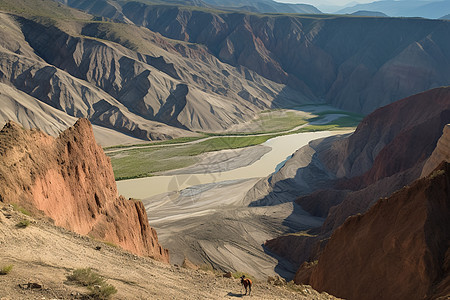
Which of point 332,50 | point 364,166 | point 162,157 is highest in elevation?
point 332,50

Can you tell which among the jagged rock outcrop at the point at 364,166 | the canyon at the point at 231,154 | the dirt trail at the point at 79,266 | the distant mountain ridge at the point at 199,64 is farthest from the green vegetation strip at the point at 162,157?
the dirt trail at the point at 79,266

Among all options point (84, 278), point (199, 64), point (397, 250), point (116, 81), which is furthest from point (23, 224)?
point (199, 64)

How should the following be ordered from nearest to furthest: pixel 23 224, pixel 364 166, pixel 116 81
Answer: pixel 23 224, pixel 364 166, pixel 116 81

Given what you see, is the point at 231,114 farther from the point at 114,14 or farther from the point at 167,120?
the point at 114,14

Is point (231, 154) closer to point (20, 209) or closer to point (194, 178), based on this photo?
point (194, 178)

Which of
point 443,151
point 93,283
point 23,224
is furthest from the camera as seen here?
point 443,151

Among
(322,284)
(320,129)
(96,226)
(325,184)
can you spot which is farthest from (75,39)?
(322,284)

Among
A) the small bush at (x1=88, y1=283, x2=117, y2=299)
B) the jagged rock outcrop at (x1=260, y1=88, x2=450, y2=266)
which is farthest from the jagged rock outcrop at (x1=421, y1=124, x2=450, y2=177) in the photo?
the small bush at (x1=88, y1=283, x2=117, y2=299)
